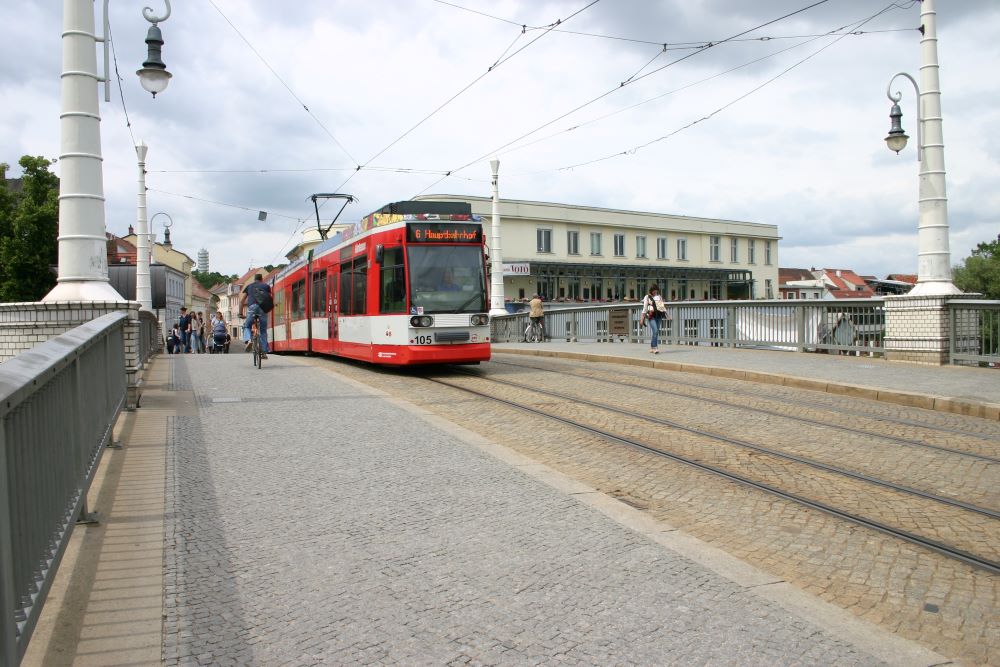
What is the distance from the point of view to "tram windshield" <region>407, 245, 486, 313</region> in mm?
14164

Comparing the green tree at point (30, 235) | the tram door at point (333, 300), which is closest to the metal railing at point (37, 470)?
the tram door at point (333, 300)

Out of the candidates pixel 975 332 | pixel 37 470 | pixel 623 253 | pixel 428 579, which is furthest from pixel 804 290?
pixel 37 470

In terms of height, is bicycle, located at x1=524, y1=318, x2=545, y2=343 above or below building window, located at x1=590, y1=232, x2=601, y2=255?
below

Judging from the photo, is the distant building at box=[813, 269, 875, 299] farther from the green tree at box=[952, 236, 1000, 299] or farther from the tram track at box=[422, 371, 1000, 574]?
the tram track at box=[422, 371, 1000, 574]

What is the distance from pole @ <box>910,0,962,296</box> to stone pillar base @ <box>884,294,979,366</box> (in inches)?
14.2

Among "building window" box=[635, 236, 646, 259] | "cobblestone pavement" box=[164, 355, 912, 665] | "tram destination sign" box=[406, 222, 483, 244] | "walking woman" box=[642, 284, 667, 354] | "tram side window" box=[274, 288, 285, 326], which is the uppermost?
"building window" box=[635, 236, 646, 259]

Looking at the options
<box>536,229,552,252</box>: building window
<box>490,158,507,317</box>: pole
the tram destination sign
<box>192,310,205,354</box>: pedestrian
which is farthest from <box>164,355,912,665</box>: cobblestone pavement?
<box>536,229,552,252</box>: building window

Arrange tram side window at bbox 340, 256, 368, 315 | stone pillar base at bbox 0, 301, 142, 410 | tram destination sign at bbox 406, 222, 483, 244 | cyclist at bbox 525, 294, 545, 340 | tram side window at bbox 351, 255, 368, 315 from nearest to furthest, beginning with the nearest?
stone pillar base at bbox 0, 301, 142, 410
tram destination sign at bbox 406, 222, 483, 244
tram side window at bbox 351, 255, 368, 315
tram side window at bbox 340, 256, 368, 315
cyclist at bbox 525, 294, 545, 340

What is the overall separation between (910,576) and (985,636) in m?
0.77

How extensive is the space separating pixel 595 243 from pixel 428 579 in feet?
185

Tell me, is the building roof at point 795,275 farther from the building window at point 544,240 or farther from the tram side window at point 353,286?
the tram side window at point 353,286

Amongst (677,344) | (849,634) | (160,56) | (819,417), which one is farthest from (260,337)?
(849,634)

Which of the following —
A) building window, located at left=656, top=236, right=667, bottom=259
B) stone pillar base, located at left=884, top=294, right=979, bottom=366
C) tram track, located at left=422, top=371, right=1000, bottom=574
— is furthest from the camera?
building window, located at left=656, top=236, right=667, bottom=259

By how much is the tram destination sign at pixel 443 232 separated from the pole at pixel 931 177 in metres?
8.72
